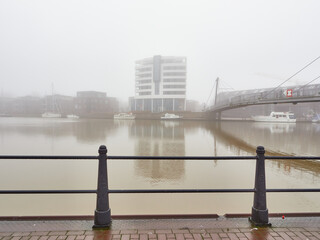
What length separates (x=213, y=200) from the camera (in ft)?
22.2

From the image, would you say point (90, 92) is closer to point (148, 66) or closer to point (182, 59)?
point (148, 66)

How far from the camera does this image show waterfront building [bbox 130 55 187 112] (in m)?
87.0

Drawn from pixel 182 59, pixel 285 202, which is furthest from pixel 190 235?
pixel 182 59

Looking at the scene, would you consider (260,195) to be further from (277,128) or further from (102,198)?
(277,128)

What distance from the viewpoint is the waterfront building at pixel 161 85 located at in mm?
87000

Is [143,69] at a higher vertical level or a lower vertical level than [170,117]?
higher

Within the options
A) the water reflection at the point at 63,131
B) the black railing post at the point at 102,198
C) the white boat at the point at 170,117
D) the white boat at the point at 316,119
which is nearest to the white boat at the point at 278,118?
the white boat at the point at 316,119

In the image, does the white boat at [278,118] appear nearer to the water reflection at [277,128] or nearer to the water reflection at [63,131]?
the water reflection at [277,128]

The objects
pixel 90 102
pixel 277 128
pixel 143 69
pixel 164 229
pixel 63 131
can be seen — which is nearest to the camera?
pixel 164 229

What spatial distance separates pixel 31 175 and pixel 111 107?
351 ft

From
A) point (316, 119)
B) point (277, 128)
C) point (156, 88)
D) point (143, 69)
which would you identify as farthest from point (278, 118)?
point (143, 69)

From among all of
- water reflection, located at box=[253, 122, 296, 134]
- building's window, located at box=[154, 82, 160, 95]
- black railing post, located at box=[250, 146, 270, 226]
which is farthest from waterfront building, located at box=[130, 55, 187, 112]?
black railing post, located at box=[250, 146, 270, 226]

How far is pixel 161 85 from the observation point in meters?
90.1

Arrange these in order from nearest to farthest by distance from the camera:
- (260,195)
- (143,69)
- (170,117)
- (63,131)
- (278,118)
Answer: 1. (260,195)
2. (63,131)
3. (170,117)
4. (278,118)
5. (143,69)
